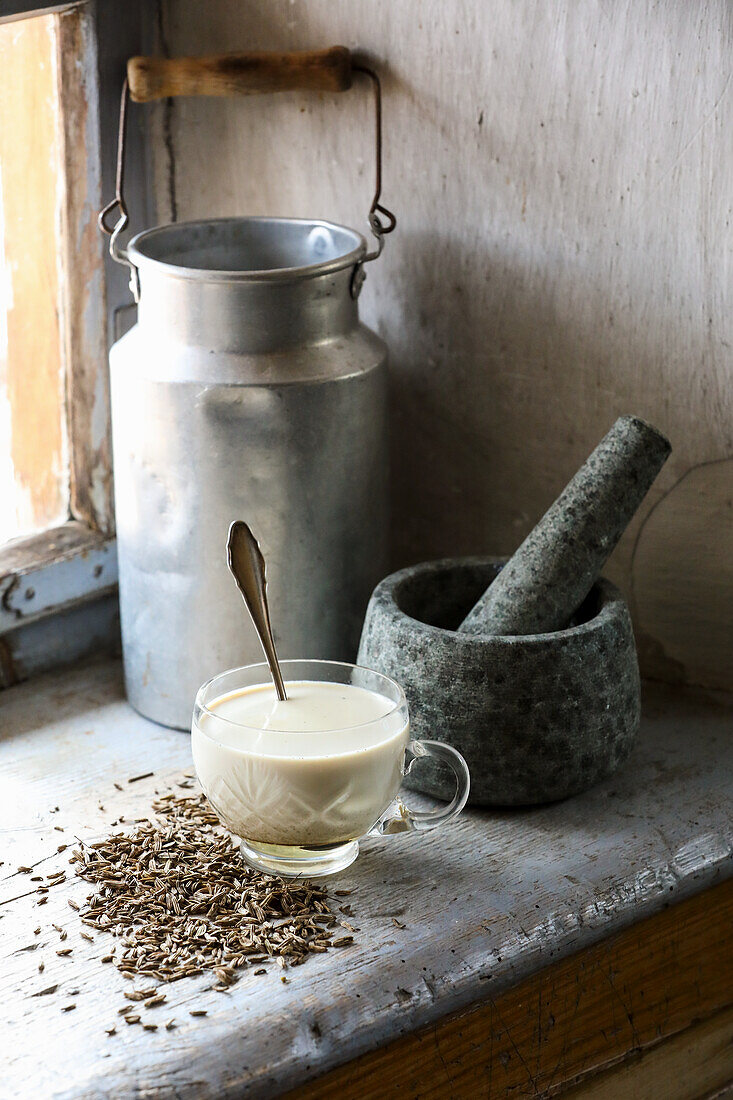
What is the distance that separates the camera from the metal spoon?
88 cm

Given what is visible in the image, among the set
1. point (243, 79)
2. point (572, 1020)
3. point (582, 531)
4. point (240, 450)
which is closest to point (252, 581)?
point (240, 450)

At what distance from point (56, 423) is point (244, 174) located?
0.99ft

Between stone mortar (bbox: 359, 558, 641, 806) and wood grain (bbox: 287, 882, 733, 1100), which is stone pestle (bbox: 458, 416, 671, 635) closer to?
stone mortar (bbox: 359, 558, 641, 806)

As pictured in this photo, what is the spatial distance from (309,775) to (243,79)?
63cm

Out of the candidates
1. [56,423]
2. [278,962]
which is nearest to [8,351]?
[56,423]

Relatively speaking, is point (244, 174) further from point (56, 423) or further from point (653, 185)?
point (653, 185)

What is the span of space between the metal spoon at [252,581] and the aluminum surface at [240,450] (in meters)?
0.12

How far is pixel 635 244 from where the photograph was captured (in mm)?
1022

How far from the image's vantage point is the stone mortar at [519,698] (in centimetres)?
89

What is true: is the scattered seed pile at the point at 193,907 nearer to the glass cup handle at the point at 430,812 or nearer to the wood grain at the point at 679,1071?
the glass cup handle at the point at 430,812

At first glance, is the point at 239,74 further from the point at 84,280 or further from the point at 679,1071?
the point at 679,1071

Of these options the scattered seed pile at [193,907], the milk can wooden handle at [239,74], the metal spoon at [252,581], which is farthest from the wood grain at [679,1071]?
the milk can wooden handle at [239,74]

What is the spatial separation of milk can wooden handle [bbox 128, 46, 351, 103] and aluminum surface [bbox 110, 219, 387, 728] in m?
0.12

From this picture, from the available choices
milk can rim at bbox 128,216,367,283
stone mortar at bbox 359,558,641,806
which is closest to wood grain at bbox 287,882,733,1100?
stone mortar at bbox 359,558,641,806
